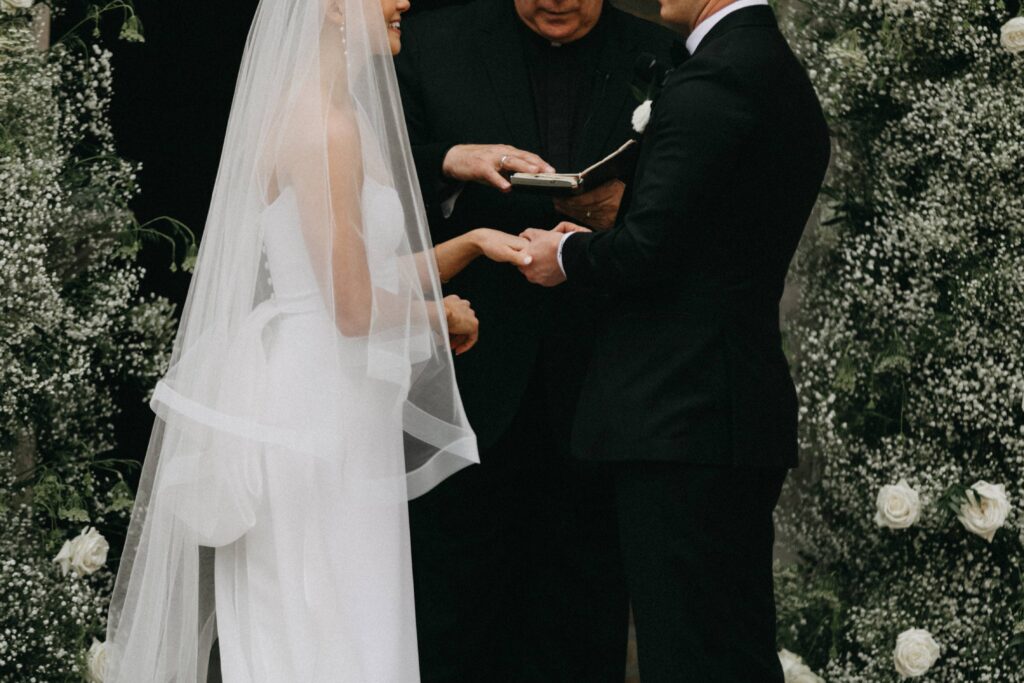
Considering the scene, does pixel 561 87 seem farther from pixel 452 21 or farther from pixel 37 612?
pixel 37 612

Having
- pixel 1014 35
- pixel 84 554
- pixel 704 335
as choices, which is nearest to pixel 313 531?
pixel 704 335

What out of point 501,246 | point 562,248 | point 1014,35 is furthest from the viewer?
point 1014,35

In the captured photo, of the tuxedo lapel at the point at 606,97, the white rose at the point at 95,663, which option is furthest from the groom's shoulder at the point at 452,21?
the white rose at the point at 95,663

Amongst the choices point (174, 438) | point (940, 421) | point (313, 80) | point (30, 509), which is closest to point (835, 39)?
point (940, 421)

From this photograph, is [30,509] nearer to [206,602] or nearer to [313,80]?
[206,602]

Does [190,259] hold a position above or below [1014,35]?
below

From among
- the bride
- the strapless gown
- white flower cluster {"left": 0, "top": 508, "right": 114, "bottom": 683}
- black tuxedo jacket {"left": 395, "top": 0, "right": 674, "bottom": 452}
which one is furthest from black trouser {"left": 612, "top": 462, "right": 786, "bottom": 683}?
white flower cluster {"left": 0, "top": 508, "right": 114, "bottom": 683}

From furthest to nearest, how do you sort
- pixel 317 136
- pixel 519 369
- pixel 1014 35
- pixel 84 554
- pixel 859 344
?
pixel 859 344 < pixel 1014 35 < pixel 84 554 < pixel 519 369 < pixel 317 136

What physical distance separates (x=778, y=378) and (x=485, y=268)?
1020 mm

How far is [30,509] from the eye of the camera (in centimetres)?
405

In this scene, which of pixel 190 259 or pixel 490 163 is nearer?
pixel 490 163

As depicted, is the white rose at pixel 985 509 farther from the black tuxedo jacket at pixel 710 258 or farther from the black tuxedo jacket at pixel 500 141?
the black tuxedo jacket at pixel 500 141

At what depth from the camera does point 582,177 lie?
3.48m

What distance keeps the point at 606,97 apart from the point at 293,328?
1265mm
